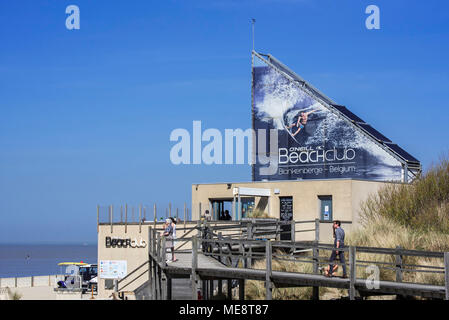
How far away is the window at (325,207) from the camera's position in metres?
37.3

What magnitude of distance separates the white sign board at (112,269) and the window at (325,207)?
11.9 metres

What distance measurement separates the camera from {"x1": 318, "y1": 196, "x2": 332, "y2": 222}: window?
122 ft

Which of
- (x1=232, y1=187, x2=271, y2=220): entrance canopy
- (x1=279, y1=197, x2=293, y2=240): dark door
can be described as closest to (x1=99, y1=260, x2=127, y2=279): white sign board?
(x1=232, y1=187, x2=271, y2=220): entrance canopy

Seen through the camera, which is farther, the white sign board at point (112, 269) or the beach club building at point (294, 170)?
the white sign board at point (112, 269)

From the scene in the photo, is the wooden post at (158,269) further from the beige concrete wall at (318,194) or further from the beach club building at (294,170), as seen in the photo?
the beige concrete wall at (318,194)

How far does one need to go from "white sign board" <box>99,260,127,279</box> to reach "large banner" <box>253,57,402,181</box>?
670 inches

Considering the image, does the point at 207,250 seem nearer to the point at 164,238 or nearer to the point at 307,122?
the point at 164,238

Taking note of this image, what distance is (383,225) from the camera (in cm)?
2939

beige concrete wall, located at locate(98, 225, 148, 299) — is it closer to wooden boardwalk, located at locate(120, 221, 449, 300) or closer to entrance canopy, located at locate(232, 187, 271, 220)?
entrance canopy, located at locate(232, 187, 271, 220)

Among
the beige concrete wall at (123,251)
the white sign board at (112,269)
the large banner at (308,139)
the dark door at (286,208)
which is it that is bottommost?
the white sign board at (112,269)

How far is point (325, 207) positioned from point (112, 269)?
13.0 meters

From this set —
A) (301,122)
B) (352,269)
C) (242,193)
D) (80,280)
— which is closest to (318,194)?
(242,193)

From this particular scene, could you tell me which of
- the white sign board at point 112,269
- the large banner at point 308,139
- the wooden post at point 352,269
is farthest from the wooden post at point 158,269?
the large banner at point 308,139
